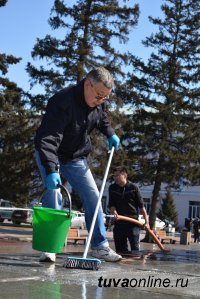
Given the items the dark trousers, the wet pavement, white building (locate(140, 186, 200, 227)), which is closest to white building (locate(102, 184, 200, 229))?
white building (locate(140, 186, 200, 227))

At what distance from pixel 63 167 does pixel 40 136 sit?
69 centimetres

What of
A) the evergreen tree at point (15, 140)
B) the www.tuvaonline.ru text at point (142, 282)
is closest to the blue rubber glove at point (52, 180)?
the www.tuvaonline.ru text at point (142, 282)

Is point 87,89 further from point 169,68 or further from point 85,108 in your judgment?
point 169,68

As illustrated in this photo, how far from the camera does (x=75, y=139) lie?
213 inches

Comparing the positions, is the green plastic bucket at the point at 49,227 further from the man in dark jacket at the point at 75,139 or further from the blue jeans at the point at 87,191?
the blue jeans at the point at 87,191

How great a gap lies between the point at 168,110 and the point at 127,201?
22.0 meters

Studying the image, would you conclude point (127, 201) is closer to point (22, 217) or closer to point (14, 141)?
point (14, 141)

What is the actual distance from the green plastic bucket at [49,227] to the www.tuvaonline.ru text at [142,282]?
0.72m

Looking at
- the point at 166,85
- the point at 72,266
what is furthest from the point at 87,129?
the point at 166,85

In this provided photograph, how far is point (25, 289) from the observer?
3.71 metres

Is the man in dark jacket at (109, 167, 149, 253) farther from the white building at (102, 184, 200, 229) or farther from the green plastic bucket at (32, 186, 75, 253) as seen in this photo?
the white building at (102, 184, 200, 229)

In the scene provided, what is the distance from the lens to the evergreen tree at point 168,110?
3030 centimetres

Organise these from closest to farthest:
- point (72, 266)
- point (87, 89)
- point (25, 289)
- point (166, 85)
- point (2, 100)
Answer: point (25, 289)
point (72, 266)
point (87, 89)
point (2, 100)
point (166, 85)

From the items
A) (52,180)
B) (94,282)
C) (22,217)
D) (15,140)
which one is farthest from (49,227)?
(22,217)
